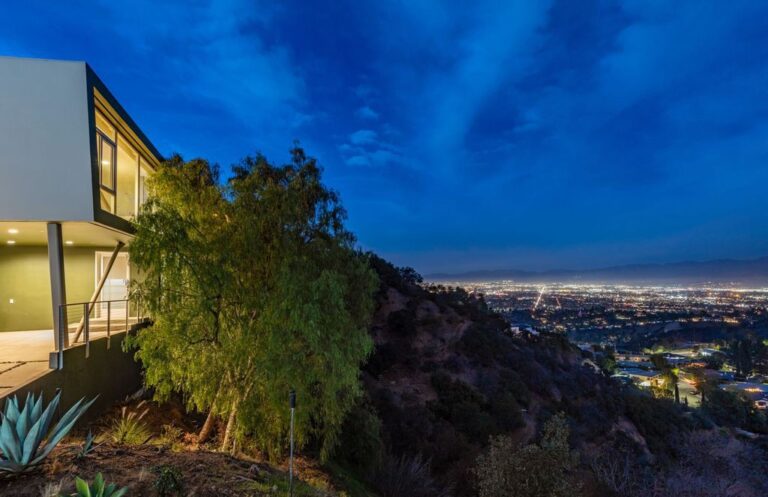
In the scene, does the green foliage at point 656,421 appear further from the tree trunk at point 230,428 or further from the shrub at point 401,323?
the tree trunk at point 230,428

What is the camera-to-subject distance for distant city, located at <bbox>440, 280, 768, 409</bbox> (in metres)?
46.0

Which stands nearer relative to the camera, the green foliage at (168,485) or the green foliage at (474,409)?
the green foliage at (168,485)

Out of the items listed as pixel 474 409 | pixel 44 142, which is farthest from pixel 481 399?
pixel 44 142

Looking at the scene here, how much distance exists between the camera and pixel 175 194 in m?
7.81

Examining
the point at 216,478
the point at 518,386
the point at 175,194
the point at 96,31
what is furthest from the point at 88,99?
the point at 96,31

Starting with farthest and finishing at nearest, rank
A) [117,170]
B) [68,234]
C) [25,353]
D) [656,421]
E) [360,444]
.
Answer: [656,421]
[360,444]
[117,170]
[68,234]
[25,353]

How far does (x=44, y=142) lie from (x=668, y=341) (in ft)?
281

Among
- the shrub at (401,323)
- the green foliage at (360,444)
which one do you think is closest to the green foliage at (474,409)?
the shrub at (401,323)

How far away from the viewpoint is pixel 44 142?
824cm

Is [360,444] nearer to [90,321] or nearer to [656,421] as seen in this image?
[90,321]

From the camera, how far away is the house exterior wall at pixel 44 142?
809 centimetres

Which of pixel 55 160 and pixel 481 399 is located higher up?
pixel 55 160

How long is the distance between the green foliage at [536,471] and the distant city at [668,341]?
1294 inches

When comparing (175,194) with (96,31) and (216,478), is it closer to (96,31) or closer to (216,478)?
(216,478)
